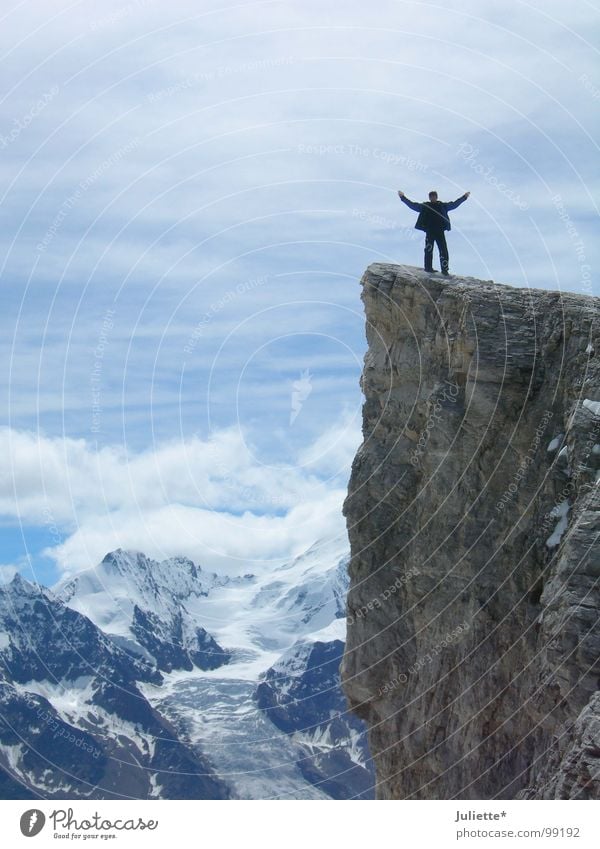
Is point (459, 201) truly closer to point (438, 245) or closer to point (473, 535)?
point (438, 245)

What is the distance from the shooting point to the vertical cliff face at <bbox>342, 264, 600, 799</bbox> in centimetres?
4181

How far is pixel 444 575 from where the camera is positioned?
49.9m

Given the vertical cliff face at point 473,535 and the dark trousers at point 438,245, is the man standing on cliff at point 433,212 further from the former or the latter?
the vertical cliff face at point 473,535

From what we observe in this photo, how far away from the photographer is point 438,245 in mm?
51062

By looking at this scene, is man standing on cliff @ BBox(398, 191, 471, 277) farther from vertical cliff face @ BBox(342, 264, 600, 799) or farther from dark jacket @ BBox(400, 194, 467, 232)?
vertical cliff face @ BBox(342, 264, 600, 799)

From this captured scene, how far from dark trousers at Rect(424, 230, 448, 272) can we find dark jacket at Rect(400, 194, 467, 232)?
3.38 ft

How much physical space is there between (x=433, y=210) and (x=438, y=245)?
2383 mm

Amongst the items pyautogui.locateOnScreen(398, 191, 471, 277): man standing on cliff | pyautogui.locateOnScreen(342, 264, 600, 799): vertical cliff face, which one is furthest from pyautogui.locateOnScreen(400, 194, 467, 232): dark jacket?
pyautogui.locateOnScreen(342, 264, 600, 799): vertical cliff face

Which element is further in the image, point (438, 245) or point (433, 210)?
point (438, 245)

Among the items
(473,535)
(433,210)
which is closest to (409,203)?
(433,210)
